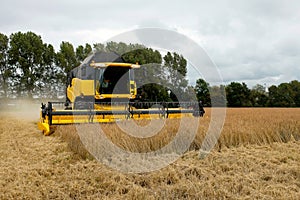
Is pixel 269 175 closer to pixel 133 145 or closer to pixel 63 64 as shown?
pixel 133 145

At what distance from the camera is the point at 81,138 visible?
17.6 feet

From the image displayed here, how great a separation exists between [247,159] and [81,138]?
3181 millimetres

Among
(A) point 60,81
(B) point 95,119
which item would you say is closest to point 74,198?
(B) point 95,119

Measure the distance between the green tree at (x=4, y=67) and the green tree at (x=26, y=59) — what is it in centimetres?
53

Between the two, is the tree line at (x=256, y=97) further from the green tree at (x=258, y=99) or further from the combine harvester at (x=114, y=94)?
the combine harvester at (x=114, y=94)

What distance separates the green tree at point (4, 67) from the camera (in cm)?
2711

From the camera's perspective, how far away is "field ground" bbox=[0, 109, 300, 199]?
10.5ft

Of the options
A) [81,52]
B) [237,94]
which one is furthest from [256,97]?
[81,52]

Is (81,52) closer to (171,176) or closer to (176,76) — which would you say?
(176,76)

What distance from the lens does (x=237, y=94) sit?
3753cm

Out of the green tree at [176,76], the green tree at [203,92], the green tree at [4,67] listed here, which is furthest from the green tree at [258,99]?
the green tree at [4,67]

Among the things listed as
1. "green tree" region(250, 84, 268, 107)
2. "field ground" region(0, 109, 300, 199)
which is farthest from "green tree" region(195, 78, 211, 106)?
"field ground" region(0, 109, 300, 199)

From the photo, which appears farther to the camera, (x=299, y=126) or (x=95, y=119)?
(x=95, y=119)

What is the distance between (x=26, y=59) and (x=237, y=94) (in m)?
27.6
